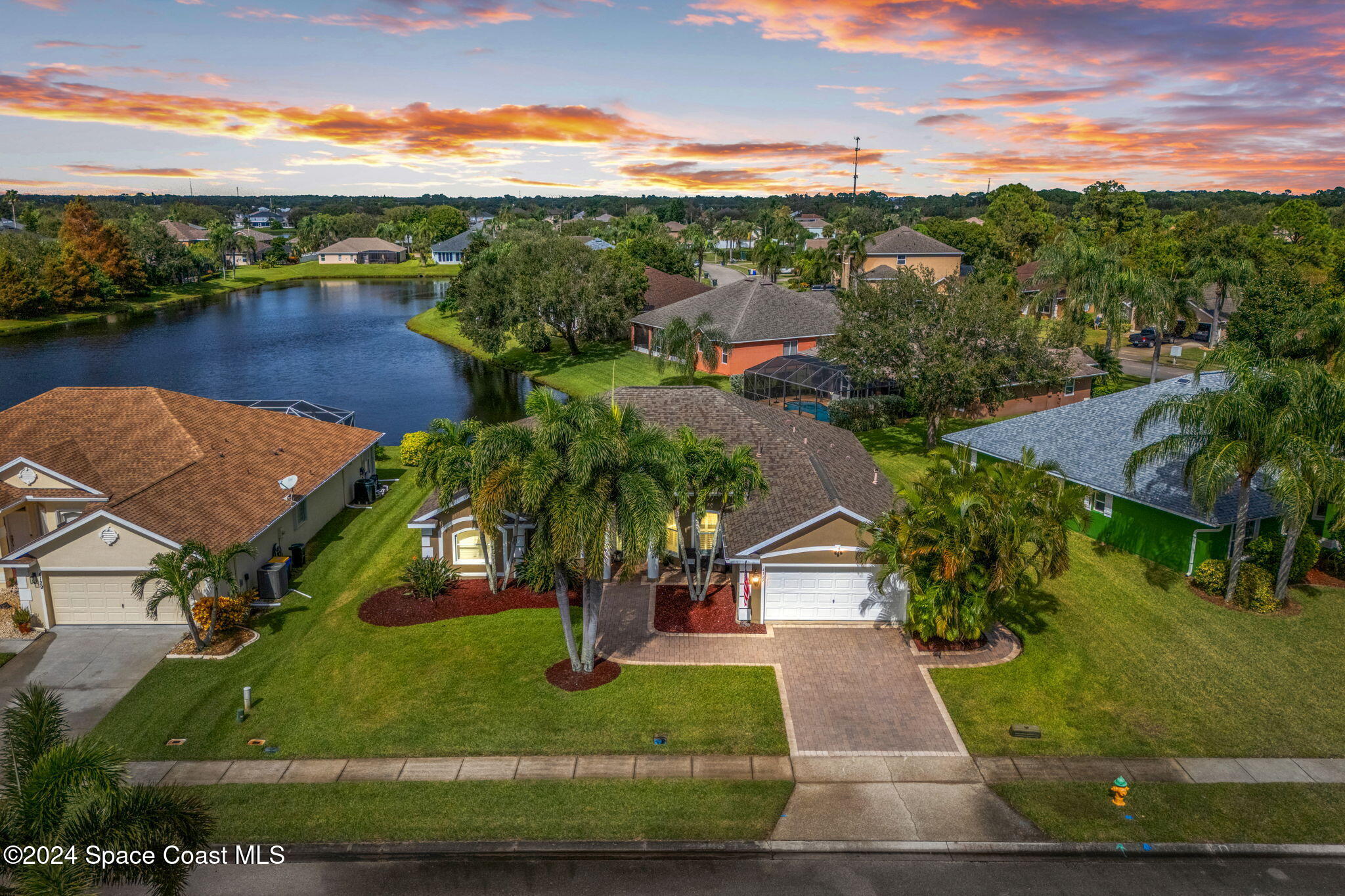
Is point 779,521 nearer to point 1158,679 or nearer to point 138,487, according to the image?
point 1158,679

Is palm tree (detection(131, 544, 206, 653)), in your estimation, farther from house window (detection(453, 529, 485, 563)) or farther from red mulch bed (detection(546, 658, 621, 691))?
red mulch bed (detection(546, 658, 621, 691))

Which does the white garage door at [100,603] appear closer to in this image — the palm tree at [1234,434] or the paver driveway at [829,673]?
the paver driveway at [829,673]

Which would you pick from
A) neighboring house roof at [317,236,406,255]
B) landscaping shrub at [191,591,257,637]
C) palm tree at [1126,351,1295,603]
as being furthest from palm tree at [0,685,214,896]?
neighboring house roof at [317,236,406,255]

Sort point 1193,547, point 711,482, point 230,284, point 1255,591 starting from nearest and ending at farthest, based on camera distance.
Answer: point 711,482
point 1255,591
point 1193,547
point 230,284

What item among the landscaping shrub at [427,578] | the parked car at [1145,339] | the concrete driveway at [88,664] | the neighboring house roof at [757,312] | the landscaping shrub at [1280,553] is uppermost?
the neighboring house roof at [757,312]

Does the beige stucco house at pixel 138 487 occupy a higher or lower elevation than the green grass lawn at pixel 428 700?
higher

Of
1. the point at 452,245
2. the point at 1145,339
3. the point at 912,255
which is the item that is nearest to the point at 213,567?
the point at 1145,339


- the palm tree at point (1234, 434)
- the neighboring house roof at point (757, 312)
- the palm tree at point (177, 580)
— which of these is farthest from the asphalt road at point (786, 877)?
the neighboring house roof at point (757, 312)
